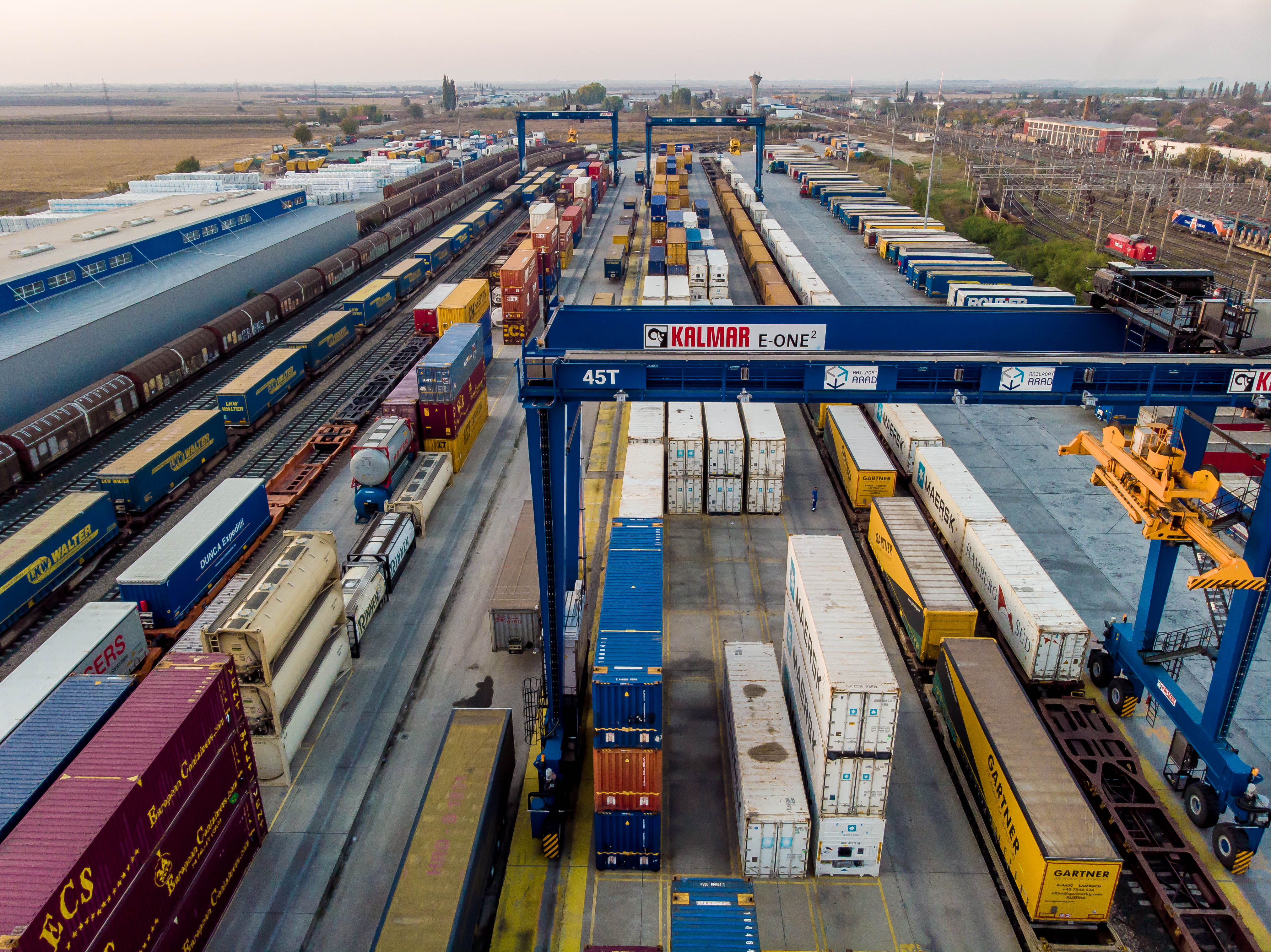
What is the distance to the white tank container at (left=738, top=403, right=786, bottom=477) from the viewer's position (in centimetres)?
3466

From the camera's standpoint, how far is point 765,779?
19.2 meters

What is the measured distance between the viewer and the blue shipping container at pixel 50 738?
625 inches

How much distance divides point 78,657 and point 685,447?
2198 cm

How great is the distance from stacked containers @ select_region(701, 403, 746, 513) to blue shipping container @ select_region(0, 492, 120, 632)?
23973 mm

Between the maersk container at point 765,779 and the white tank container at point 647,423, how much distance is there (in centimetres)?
1421

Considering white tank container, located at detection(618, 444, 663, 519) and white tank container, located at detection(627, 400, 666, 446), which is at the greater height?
white tank container, located at detection(627, 400, 666, 446)

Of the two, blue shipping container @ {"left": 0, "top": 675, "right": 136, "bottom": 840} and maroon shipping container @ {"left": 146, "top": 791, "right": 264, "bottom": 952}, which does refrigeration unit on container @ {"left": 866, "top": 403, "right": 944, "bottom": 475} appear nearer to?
maroon shipping container @ {"left": 146, "top": 791, "right": 264, "bottom": 952}

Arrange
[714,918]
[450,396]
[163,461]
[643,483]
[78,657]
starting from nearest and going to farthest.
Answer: [714,918]
[78,657]
[643,483]
[163,461]
[450,396]

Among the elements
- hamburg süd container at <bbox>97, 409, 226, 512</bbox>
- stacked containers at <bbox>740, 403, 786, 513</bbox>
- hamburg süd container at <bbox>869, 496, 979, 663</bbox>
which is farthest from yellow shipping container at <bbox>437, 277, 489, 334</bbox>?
hamburg süd container at <bbox>869, 496, 979, 663</bbox>

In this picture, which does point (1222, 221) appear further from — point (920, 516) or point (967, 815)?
point (967, 815)

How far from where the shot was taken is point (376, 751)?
75.6 ft

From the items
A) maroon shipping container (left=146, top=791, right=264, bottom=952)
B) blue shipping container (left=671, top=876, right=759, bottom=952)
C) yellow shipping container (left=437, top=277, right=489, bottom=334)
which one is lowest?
maroon shipping container (left=146, top=791, right=264, bottom=952)

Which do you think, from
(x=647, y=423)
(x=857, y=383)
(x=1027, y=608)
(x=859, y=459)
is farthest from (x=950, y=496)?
(x=647, y=423)

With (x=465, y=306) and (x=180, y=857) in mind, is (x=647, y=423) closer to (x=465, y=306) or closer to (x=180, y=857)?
A: (x=465, y=306)
